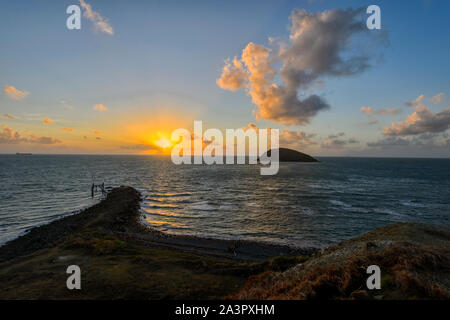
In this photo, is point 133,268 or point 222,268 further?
point 222,268

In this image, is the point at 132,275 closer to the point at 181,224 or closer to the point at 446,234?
the point at 181,224

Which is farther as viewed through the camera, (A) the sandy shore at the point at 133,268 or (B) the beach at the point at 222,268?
(A) the sandy shore at the point at 133,268

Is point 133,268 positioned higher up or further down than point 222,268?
higher up

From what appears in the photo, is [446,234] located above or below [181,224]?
above

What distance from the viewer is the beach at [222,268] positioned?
8016mm

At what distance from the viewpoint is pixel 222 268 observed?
14.4 meters

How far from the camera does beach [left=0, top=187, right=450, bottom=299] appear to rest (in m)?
8.02

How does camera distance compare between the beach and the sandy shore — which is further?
the sandy shore
